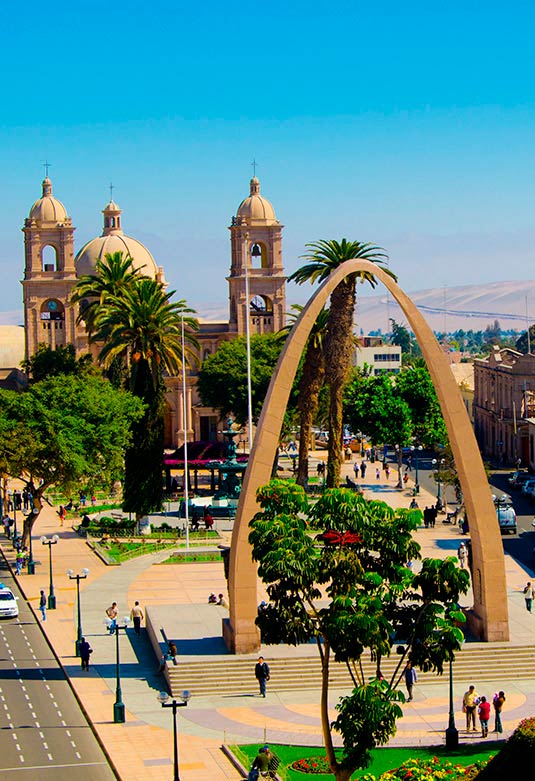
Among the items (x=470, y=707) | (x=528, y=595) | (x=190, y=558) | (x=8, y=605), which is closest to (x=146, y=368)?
(x=190, y=558)

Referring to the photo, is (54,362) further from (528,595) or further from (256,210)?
(528,595)

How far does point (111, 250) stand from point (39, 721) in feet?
295

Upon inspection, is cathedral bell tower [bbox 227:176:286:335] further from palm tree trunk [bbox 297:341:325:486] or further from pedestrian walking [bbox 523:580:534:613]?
pedestrian walking [bbox 523:580:534:613]

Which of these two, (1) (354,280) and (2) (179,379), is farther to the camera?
(2) (179,379)

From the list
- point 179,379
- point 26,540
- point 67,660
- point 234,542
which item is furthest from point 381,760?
point 179,379

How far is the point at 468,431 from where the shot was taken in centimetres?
4988

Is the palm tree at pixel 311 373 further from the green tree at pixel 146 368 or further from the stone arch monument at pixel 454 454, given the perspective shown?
the stone arch monument at pixel 454 454

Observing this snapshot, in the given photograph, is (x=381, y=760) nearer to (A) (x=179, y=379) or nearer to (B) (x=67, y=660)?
(B) (x=67, y=660)

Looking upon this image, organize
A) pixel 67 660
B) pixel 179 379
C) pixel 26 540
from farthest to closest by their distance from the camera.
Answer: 1. pixel 179 379
2. pixel 26 540
3. pixel 67 660

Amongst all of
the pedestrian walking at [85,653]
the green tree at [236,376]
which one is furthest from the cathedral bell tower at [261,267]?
the pedestrian walking at [85,653]

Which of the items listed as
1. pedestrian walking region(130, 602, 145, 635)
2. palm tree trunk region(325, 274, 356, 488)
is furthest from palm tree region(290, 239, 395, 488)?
pedestrian walking region(130, 602, 145, 635)

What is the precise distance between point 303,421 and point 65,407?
736 inches

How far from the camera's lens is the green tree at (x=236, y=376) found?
371 feet

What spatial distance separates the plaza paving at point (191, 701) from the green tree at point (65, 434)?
645 cm
